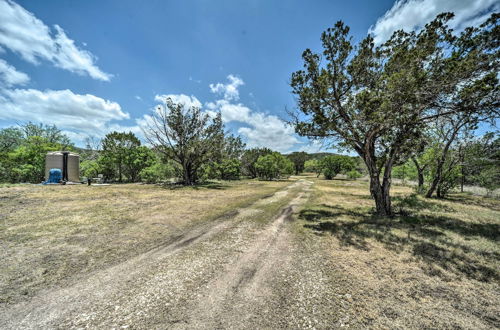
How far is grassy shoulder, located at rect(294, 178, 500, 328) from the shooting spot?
299cm

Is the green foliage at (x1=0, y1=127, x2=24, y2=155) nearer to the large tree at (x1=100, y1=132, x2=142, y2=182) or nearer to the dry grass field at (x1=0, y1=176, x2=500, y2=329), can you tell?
the large tree at (x1=100, y1=132, x2=142, y2=182)

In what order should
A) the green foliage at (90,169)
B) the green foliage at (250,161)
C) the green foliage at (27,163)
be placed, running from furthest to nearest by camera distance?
the green foliage at (250,161) < the green foliage at (90,169) < the green foliage at (27,163)

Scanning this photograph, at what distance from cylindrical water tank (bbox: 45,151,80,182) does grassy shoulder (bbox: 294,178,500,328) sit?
30.0m

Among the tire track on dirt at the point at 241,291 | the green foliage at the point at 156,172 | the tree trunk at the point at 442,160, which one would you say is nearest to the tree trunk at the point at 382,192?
the tire track on dirt at the point at 241,291

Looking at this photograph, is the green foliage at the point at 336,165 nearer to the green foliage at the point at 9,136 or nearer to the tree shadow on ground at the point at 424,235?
the tree shadow on ground at the point at 424,235

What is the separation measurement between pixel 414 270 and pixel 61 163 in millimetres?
33595

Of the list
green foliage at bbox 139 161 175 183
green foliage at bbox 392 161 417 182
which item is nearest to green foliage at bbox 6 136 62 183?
green foliage at bbox 139 161 175 183

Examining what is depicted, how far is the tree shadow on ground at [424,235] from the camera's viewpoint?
461 cm

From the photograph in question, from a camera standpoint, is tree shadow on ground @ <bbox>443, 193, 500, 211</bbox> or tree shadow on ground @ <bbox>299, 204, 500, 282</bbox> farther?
tree shadow on ground @ <bbox>443, 193, 500, 211</bbox>

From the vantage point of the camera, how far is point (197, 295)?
3.39 meters

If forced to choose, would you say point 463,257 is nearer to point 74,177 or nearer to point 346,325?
point 346,325

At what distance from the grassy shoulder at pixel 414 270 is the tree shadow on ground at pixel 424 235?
2 centimetres

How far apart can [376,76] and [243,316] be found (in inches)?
488

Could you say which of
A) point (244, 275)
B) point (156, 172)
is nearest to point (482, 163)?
point (244, 275)
